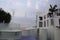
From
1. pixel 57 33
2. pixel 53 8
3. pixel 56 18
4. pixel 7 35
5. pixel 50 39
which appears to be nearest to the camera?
pixel 7 35

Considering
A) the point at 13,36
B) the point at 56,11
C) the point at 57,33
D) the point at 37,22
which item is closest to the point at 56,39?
the point at 57,33

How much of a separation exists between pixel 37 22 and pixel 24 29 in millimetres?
17282

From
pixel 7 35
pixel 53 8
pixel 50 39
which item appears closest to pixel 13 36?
pixel 7 35

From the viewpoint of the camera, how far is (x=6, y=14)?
25250mm

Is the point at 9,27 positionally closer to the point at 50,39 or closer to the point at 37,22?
the point at 50,39

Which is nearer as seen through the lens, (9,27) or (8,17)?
(9,27)

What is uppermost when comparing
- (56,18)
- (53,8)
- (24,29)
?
(53,8)

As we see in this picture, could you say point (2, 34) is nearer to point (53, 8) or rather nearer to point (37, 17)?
point (53, 8)

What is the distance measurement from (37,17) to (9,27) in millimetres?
20603

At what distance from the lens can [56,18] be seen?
78.7 ft

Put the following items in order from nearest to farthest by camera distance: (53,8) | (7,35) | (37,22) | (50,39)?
(7,35) < (50,39) < (53,8) < (37,22)

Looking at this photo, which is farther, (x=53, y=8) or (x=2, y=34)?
(x=53, y=8)

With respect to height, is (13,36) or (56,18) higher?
(56,18)

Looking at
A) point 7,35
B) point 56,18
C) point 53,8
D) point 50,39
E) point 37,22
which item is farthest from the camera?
point 37,22
